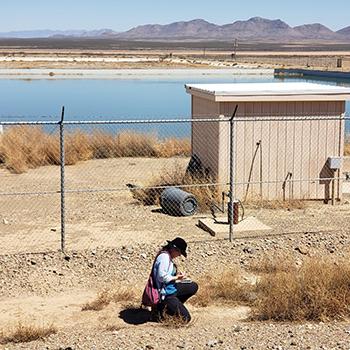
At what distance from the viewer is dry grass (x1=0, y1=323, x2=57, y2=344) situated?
8711mm

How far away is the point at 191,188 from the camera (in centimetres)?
1567

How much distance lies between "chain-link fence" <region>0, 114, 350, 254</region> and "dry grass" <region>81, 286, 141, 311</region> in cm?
192

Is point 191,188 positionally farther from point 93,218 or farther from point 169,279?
point 169,279

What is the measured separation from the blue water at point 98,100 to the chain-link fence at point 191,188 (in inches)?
388

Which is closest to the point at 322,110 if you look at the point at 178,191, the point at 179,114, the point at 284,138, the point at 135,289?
the point at 284,138

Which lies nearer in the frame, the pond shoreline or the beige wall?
the beige wall

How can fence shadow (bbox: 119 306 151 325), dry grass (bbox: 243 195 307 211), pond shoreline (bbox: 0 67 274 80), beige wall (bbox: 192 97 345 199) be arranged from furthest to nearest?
pond shoreline (bbox: 0 67 274 80)
beige wall (bbox: 192 97 345 199)
dry grass (bbox: 243 195 307 211)
fence shadow (bbox: 119 306 151 325)

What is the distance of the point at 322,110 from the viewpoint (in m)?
16.2

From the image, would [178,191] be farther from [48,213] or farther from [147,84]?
[147,84]

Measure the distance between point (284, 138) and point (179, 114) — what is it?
20.1 metres

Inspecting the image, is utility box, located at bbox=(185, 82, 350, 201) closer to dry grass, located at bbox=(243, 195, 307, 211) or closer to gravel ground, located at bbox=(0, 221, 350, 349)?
dry grass, located at bbox=(243, 195, 307, 211)

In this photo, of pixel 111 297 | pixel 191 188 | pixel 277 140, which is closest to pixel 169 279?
pixel 111 297

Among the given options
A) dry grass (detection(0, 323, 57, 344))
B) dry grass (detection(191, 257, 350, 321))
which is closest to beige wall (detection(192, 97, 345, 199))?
dry grass (detection(191, 257, 350, 321))

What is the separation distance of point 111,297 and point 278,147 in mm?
6588
